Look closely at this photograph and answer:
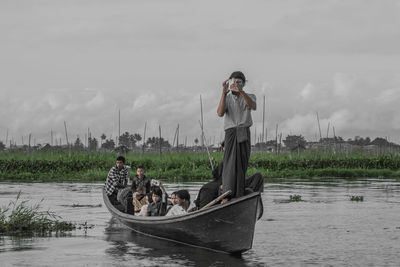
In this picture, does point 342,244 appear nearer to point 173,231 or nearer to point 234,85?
point 173,231

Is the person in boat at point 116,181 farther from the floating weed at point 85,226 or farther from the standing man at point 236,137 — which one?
the standing man at point 236,137

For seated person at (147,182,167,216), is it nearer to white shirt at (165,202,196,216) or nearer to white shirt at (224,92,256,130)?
white shirt at (165,202,196,216)

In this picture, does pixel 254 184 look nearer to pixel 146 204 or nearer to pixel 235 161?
pixel 235 161

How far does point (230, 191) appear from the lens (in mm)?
9148

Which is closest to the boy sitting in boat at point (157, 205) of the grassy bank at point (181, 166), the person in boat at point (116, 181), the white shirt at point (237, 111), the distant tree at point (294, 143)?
the person in boat at point (116, 181)

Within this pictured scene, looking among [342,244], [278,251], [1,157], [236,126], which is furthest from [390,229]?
[1,157]


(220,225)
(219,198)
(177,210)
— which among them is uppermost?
(219,198)

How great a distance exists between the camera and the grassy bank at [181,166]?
32156 millimetres

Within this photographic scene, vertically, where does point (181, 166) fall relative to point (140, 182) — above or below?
above

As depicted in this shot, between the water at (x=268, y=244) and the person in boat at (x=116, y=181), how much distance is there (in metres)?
0.58

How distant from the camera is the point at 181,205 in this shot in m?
10.9

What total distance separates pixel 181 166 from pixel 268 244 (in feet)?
75.7

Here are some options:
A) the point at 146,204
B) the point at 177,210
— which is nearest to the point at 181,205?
the point at 177,210

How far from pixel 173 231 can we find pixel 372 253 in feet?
9.94
